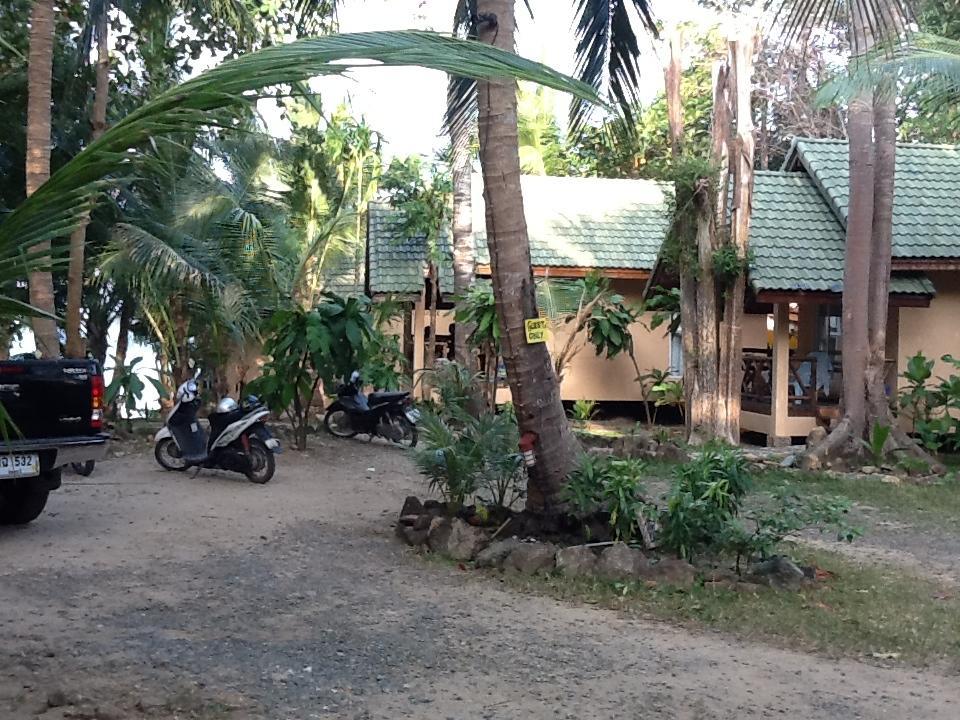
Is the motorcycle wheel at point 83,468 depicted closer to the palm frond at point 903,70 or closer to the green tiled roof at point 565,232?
the green tiled roof at point 565,232

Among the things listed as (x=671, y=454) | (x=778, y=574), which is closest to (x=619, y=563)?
(x=778, y=574)

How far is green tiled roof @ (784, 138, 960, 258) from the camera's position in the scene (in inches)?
634

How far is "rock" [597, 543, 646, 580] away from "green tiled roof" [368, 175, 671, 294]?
11130mm

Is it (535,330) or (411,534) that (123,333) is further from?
(535,330)

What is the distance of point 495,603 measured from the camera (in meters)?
6.54

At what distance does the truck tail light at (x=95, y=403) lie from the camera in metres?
A: 8.34

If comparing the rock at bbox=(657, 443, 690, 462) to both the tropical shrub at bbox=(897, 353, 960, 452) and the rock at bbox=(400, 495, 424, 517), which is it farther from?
the rock at bbox=(400, 495, 424, 517)

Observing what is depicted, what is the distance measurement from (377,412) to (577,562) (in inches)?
303

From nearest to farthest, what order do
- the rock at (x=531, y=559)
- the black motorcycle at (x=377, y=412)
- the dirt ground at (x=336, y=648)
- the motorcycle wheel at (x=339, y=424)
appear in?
the dirt ground at (x=336, y=648)
the rock at (x=531, y=559)
the black motorcycle at (x=377, y=412)
the motorcycle wheel at (x=339, y=424)

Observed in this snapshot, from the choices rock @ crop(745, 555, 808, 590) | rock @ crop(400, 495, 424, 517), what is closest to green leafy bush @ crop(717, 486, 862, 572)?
rock @ crop(745, 555, 808, 590)

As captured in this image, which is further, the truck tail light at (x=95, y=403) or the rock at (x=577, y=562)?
the truck tail light at (x=95, y=403)

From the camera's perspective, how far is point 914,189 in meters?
17.4

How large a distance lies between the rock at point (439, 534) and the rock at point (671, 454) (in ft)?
18.5

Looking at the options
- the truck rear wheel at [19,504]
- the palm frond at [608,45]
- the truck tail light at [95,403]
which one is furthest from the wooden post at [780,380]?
the truck rear wheel at [19,504]
